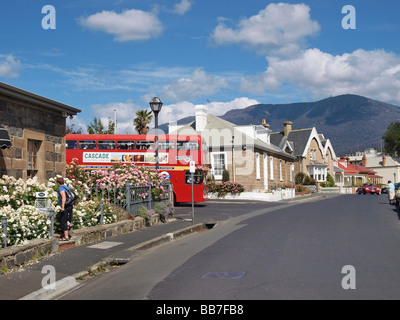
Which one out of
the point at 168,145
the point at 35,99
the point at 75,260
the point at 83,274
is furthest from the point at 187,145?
the point at 83,274

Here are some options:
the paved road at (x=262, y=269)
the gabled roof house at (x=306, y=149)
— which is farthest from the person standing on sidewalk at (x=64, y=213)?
the gabled roof house at (x=306, y=149)

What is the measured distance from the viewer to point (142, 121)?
51.8m

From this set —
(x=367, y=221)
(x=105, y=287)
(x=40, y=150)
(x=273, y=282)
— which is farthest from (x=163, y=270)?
(x=367, y=221)

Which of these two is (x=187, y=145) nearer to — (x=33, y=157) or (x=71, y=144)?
(x=71, y=144)

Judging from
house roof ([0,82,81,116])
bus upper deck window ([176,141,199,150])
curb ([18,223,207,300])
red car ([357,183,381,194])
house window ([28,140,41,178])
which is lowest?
red car ([357,183,381,194])

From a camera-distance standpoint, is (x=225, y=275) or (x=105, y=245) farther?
(x=105, y=245)

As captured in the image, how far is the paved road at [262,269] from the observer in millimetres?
6988

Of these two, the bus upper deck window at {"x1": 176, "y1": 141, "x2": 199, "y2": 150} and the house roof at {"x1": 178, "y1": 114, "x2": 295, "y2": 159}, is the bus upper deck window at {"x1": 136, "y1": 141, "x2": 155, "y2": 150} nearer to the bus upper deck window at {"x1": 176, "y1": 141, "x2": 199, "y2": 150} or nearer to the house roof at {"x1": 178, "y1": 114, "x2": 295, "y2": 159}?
the bus upper deck window at {"x1": 176, "y1": 141, "x2": 199, "y2": 150}

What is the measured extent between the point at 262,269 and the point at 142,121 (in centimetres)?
A: 4439

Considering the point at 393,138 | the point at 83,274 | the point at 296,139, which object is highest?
the point at 393,138

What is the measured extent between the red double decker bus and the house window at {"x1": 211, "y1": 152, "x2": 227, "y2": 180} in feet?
33.9

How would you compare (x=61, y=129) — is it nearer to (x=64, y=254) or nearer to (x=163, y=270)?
(x=64, y=254)

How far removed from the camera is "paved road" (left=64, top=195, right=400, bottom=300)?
6988 mm

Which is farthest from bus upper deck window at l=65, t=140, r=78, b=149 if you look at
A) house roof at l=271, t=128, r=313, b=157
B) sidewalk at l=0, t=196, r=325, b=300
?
house roof at l=271, t=128, r=313, b=157
